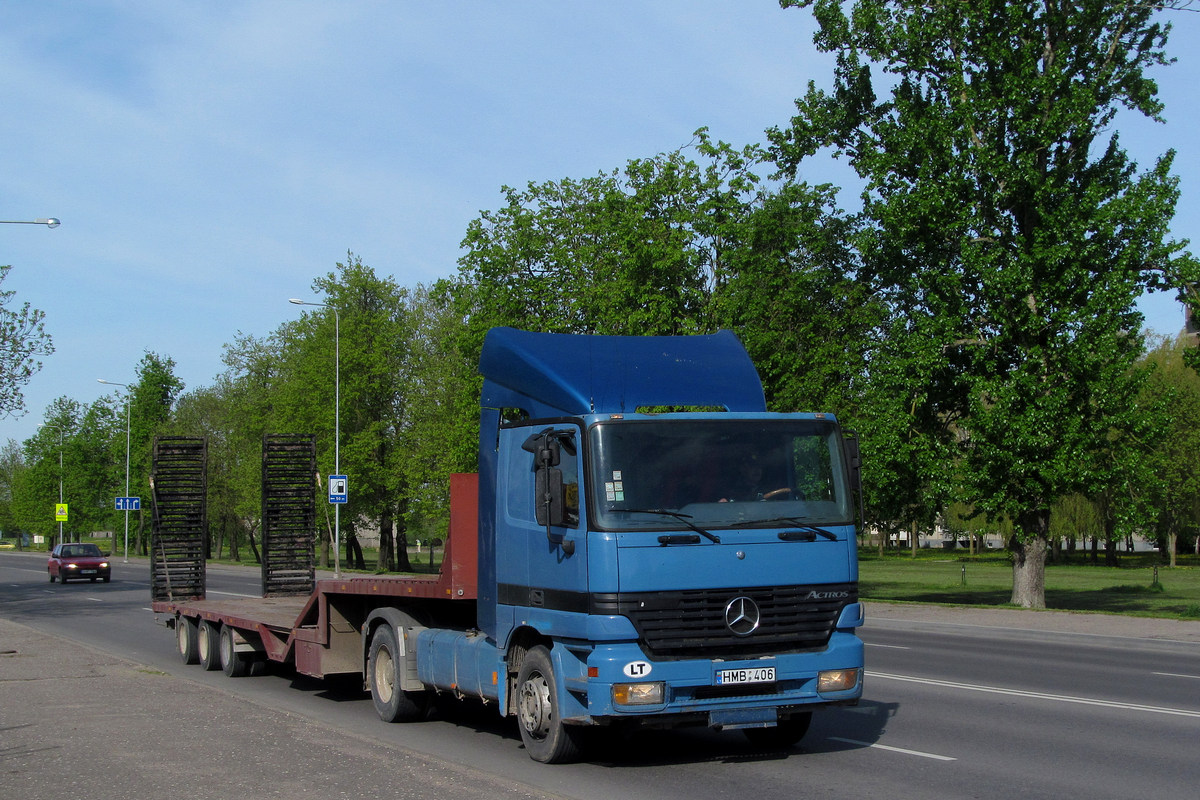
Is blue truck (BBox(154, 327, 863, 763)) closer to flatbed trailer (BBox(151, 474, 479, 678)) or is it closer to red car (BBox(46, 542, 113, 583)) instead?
flatbed trailer (BBox(151, 474, 479, 678))

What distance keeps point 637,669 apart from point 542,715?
3.76 ft

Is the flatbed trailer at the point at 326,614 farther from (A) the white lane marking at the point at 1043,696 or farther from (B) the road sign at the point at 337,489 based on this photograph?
(B) the road sign at the point at 337,489

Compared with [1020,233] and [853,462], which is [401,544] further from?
[853,462]

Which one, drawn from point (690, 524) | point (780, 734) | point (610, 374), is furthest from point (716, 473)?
point (780, 734)

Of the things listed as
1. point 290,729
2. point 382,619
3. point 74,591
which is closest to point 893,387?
point 382,619

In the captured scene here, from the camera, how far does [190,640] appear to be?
52.3 feet

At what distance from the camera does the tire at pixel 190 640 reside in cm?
1589

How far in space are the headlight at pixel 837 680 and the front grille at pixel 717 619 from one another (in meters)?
0.20

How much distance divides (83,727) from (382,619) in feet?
9.05

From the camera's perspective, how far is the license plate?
26.2 feet

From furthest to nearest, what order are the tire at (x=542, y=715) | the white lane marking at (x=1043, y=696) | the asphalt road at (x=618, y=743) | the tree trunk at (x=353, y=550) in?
the tree trunk at (x=353, y=550)
the white lane marking at (x=1043, y=696)
the tire at (x=542, y=715)
the asphalt road at (x=618, y=743)

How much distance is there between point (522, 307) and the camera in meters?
36.5

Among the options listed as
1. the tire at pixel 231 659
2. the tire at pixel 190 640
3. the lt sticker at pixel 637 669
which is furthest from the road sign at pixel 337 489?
the lt sticker at pixel 637 669

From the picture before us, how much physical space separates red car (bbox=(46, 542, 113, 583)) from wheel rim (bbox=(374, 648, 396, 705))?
3679 cm
